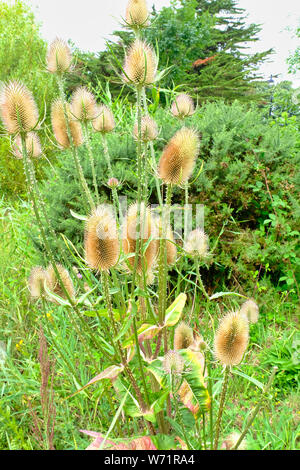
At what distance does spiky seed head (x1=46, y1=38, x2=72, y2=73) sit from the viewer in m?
1.35

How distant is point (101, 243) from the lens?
44.7 inches

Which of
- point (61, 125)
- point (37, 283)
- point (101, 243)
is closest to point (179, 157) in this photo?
point (101, 243)

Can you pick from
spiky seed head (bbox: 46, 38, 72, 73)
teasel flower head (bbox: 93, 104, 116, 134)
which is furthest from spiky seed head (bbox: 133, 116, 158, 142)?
spiky seed head (bbox: 46, 38, 72, 73)

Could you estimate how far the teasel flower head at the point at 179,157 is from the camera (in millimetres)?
1256

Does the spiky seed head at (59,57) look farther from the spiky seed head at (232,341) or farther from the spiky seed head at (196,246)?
the spiky seed head at (232,341)

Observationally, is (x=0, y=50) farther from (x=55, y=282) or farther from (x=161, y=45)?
(x=55, y=282)

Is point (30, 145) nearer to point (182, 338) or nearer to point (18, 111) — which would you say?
point (18, 111)

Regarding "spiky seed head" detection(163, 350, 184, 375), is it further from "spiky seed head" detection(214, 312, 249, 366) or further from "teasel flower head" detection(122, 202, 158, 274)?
"teasel flower head" detection(122, 202, 158, 274)

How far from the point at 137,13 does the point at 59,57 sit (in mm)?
310

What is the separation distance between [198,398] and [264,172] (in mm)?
2502

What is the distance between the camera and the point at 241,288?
3.20 meters

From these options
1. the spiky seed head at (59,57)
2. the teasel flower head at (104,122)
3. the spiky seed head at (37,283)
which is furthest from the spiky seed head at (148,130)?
the spiky seed head at (37,283)

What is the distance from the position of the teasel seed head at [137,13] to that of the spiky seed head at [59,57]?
244 mm
